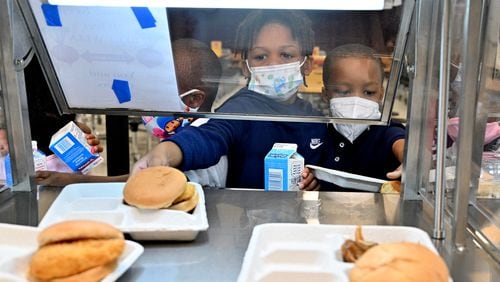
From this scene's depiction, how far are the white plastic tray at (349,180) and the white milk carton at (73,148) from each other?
1.77 ft

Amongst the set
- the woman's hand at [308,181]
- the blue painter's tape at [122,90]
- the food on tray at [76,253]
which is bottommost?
the woman's hand at [308,181]

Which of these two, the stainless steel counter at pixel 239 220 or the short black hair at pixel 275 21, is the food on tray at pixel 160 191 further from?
the short black hair at pixel 275 21

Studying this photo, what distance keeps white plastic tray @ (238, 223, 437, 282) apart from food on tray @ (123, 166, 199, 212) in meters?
0.17

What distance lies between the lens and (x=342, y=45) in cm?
107

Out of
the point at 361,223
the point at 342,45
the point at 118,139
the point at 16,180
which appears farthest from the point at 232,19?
the point at 118,139

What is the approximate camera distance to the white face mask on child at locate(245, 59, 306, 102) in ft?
3.67

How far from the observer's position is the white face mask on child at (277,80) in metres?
1.12

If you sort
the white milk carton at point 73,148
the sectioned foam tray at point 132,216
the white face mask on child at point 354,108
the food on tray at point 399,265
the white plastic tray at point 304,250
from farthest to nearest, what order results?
the white milk carton at point 73,148 → the white face mask on child at point 354,108 → the sectioned foam tray at point 132,216 → the white plastic tray at point 304,250 → the food on tray at point 399,265

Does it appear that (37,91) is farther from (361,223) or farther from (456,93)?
(456,93)

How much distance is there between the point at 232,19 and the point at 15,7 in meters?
0.41

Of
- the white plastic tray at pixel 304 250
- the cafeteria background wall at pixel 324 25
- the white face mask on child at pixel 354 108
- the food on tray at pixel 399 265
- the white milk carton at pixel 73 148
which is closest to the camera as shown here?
the food on tray at pixel 399 265

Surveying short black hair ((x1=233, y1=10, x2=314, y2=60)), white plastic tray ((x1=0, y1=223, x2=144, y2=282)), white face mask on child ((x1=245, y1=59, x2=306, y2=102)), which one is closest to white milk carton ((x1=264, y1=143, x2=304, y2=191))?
white face mask on child ((x1=245, y1=59, x2=306, y2=102))

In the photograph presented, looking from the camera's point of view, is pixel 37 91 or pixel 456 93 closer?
pixel 456 93

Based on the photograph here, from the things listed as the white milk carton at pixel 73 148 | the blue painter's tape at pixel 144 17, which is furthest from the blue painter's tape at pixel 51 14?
the white milk carton at pixel 73 148
